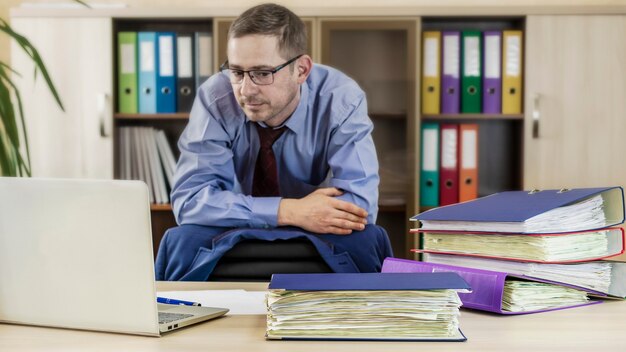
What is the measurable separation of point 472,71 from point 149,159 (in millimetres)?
1443

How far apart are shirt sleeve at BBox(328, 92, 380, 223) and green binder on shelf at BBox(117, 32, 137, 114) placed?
4.45 feet

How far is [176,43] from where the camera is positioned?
3387mm

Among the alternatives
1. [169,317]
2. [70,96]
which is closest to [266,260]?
[169,317]

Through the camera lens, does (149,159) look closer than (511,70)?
No

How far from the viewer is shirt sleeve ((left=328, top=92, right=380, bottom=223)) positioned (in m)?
2.27

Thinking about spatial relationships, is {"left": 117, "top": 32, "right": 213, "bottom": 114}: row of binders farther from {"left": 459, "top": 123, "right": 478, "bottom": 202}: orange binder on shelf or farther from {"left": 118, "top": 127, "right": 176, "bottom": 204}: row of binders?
{"left": 459, "top": 123, "right": 478, "bottom": 202}: orange binder on shelf

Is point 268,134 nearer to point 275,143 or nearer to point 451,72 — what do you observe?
point 275,143

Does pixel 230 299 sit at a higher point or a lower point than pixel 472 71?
lower

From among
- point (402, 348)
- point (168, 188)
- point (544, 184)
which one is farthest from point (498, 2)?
point (402, 348)

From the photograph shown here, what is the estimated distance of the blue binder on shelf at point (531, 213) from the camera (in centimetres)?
109

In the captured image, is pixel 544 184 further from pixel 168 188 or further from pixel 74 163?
pixel 74 163

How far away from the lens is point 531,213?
1081mm

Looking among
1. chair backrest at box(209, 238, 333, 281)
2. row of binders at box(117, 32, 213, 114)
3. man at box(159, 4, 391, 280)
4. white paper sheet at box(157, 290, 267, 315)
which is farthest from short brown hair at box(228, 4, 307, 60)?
row of binders at box(117, 32, 213, 114)

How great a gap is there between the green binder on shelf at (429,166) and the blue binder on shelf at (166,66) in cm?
110
